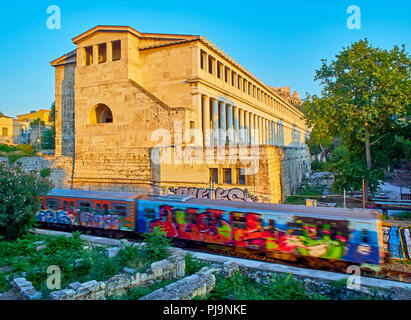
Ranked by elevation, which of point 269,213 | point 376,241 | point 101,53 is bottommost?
point 376,241

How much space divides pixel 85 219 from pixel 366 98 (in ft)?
70.8

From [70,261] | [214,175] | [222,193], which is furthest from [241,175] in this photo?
[70,261]

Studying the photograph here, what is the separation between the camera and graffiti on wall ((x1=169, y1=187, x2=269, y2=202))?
896 inches

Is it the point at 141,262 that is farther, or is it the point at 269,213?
the point at 269,213

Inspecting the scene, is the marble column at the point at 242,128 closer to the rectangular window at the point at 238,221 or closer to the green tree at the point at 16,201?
the rectangular window at the point at 238,221

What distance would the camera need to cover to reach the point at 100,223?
17.6 meters

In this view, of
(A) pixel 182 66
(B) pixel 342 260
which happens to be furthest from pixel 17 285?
(A) pixel 182 66

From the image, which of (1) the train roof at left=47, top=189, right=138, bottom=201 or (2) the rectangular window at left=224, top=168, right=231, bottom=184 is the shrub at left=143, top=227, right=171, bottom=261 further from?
(2) the rectangular window at left=224, top=168, right=231, bottom=184

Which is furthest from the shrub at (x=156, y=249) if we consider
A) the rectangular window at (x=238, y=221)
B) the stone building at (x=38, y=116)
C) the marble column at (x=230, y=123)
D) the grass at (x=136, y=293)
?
the stone building at (x=38, y=116)

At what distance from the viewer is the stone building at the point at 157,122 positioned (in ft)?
78.1

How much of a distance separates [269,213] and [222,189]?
33.9 ft

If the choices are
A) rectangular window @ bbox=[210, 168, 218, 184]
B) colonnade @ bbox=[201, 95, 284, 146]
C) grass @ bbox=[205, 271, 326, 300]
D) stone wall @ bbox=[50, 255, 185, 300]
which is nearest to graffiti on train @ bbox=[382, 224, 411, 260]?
grass @ bbox=[205, 271, 326, 300]

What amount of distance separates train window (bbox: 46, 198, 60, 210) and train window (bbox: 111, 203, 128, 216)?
447 centimetres
